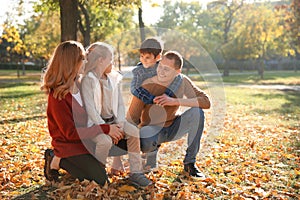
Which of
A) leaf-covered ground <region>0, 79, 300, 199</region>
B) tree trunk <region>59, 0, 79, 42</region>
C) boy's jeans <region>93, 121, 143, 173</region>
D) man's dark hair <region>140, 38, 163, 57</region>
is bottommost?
leaf-covered ground <region>0, 79, 300, 199</region>

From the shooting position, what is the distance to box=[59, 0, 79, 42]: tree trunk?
9.29 m

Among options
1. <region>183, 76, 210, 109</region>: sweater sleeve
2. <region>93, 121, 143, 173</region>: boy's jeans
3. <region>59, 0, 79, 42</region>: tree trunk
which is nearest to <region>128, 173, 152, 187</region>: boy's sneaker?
<region>93, 121, 143, 173</region>: boy's jeans

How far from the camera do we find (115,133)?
333 cm

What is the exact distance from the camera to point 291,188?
3633mm

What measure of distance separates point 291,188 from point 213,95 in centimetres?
141

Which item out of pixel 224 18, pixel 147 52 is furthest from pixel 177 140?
pixel 224 18

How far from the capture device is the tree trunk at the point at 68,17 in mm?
9289

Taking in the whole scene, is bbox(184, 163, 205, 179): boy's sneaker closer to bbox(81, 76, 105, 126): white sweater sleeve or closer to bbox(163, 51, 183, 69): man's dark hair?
bbox(163, 51, 183, 69): man's dark hair

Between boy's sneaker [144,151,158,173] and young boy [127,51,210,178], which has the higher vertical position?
young boy [127,51,210,178]

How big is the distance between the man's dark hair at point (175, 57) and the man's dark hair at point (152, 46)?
86 millimetres

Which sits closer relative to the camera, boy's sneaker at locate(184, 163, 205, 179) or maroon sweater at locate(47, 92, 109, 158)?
maroon sweater at locate(47, 92, 109, 158)

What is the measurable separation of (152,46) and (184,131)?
1.01 metres

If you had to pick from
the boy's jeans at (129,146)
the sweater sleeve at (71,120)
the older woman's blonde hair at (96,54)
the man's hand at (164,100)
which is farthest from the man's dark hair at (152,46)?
the sweater sleeve at (71,120)

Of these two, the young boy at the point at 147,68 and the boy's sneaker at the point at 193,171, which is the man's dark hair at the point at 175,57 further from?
the boy's sneaker at the point at 193,171
